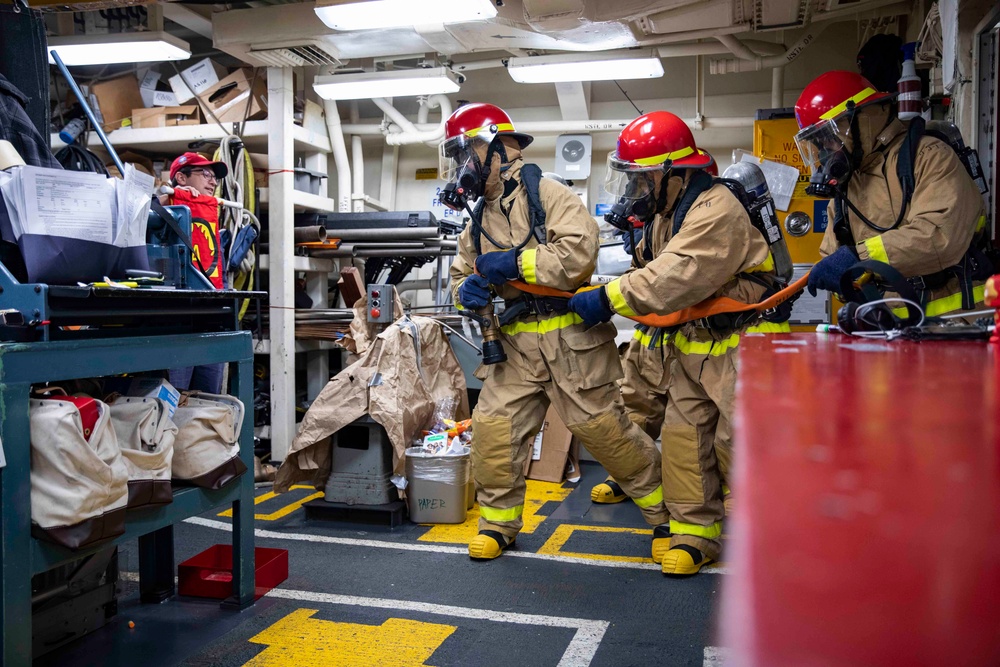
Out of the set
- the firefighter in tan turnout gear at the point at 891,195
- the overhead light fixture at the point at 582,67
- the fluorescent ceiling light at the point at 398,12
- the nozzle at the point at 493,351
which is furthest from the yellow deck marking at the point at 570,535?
the overhead light fixture at the point at 582,67

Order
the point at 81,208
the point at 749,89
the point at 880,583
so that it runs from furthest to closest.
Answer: the point at 749,89
the point at 81,208
the point at 880,583

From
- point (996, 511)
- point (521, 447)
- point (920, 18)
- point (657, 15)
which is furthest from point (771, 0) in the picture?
point (996, 511)

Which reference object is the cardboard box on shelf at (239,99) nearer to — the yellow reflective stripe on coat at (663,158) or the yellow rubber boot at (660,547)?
the yellow reflective stripe on coat at (663,158)

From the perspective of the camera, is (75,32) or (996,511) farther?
(75,32)

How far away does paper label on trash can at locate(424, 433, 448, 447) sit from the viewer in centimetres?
434

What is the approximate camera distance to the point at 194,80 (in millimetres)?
6414

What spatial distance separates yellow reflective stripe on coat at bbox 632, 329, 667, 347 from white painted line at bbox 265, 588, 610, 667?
1.42 m

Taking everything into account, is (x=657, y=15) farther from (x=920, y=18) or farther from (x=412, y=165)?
(x=412, y=165)

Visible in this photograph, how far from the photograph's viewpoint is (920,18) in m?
5.20

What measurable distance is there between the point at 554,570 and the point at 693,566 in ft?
1.94

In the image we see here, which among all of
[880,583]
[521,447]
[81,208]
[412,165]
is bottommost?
[521,447]

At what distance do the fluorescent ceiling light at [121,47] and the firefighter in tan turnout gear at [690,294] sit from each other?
3.88 m

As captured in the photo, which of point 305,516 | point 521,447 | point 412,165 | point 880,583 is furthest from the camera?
point 412,165

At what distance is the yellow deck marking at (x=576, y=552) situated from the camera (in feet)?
12.0
